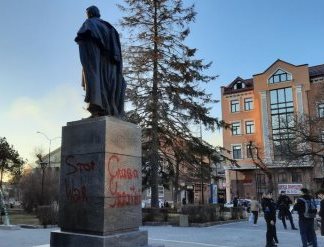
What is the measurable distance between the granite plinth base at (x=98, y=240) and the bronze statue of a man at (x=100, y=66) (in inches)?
91.6

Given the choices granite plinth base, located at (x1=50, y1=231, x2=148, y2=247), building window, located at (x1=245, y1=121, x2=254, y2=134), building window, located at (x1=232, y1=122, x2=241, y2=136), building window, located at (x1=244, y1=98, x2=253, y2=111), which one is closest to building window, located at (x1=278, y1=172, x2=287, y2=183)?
building window, located at (x1=245, y1=121, x2=254, y2=134)

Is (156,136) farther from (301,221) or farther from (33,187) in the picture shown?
(33,187)

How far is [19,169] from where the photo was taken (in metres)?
52.8

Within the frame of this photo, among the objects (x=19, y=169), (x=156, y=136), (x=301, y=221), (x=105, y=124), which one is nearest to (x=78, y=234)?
(x=105, y=124)

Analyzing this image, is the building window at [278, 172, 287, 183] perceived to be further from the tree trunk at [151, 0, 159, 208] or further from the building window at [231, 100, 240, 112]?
the tree trunk at [151, 0, 159, 208]

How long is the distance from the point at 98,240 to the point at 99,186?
3.03 feet

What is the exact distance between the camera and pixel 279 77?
191 feet

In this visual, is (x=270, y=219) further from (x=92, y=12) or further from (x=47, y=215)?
(x=47, y=215)

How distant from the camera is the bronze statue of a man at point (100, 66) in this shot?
8.16 meters

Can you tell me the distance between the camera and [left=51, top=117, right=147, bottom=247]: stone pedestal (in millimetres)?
7328

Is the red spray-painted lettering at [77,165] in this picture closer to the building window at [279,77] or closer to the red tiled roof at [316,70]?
the building window at [279,77]

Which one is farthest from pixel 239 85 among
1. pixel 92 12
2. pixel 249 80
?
pixel 92 12

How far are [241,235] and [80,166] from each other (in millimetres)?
11690

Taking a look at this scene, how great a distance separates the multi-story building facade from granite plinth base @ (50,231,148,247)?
46.4 m
